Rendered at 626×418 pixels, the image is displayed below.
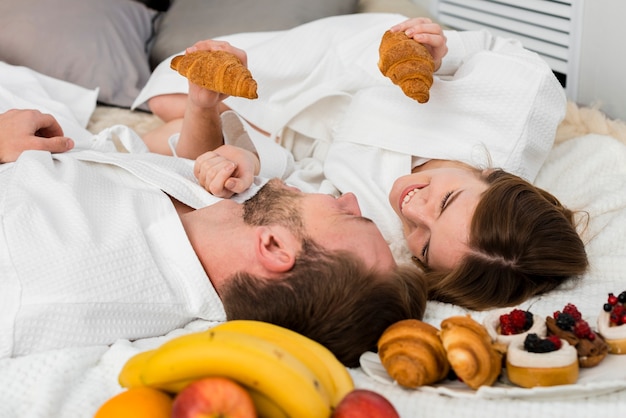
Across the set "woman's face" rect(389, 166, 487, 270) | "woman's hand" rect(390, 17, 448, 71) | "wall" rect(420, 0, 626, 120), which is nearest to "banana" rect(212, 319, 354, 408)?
"woman's face" rect(389, 166, 487, 270)

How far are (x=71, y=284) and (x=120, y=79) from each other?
111cm

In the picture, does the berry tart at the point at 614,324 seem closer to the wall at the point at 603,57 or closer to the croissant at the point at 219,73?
the croissant at the point at 219,73

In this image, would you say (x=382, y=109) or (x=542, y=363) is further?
(x=382, y=109)

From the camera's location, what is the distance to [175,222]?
1216mm

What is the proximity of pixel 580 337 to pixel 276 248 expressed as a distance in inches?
16.5

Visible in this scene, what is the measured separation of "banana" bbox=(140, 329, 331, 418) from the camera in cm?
80

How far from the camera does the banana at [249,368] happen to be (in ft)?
2.61

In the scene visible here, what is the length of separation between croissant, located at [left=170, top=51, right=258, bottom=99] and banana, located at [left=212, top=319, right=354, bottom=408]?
0.56 metres

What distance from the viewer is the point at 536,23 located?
2.16 meters

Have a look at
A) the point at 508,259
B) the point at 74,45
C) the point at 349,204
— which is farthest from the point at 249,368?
the point at 74,45

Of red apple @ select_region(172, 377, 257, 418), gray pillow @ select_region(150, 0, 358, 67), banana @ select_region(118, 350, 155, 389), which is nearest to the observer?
red apple @ select_region(172, 377, 257, 418)

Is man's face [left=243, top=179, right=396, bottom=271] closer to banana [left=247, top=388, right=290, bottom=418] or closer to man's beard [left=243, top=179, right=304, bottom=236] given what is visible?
man's beard [left=243, top=179, right=304, bottom=236]

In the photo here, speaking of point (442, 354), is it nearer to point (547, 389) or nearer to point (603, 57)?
point (547, 389)

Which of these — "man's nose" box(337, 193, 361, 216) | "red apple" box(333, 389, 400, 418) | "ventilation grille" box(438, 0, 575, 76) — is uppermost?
"red apple" box(333, 389, 400, 418)
